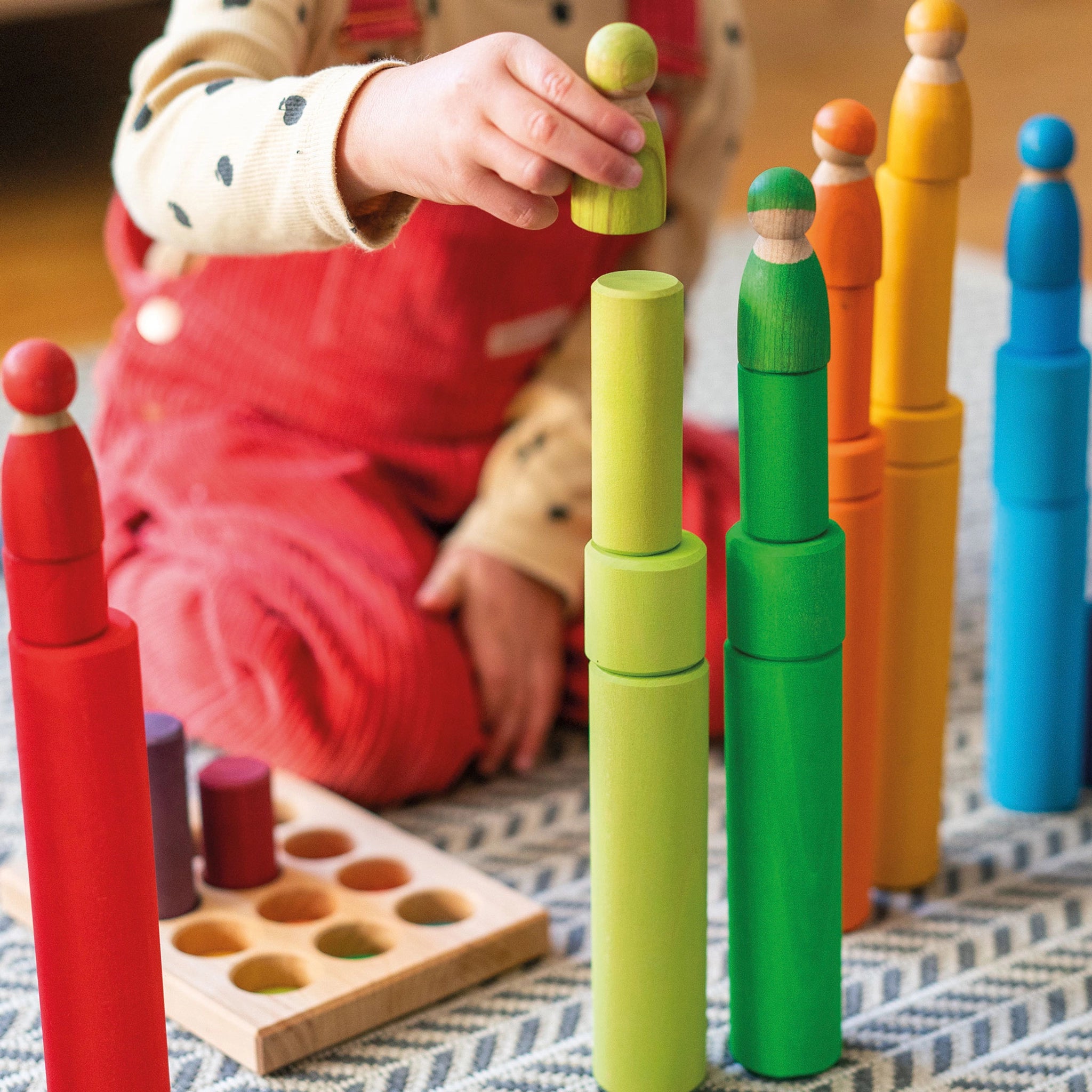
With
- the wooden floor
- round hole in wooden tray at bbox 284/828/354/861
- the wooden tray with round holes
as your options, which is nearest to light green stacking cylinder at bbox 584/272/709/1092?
the wooden tray with round holes

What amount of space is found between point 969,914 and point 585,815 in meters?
0.19

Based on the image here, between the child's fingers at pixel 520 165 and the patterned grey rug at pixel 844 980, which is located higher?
the child's fingers at pixel 520 165

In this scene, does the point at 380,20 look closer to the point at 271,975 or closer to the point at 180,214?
the point at 180,214

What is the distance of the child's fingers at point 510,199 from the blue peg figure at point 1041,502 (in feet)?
0.97

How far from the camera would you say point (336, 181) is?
21.6 inches

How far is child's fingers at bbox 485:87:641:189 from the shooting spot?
0.48 metres

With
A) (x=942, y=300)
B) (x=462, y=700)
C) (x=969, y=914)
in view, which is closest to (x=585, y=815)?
(x=462, y=700)

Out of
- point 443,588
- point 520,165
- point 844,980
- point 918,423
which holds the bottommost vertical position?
point 844,980

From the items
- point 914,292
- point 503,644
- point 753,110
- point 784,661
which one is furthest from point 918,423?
point 753,110

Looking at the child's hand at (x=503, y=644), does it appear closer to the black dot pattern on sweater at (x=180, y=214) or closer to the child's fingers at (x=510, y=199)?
the black dot pattern on sweater at (x=180, y=214)

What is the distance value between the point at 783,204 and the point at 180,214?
240 millimetres

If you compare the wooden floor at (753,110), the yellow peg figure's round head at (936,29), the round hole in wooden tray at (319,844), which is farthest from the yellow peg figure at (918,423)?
the wooden floor at (753,110)

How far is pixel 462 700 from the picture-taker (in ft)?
2.84

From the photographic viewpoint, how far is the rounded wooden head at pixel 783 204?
1.74ft
